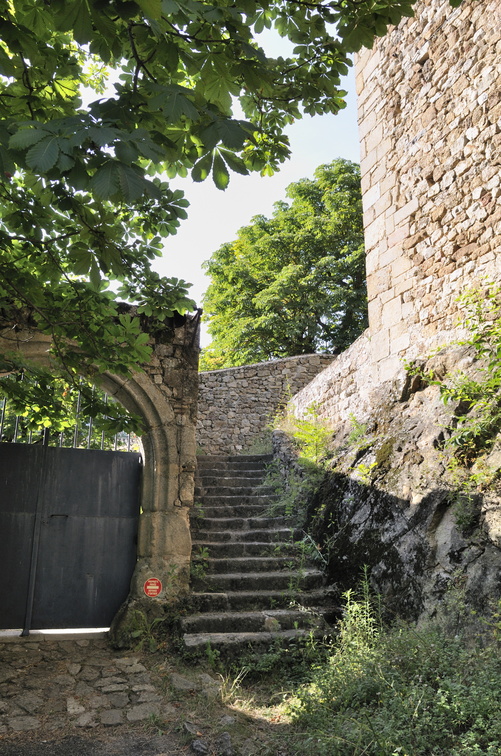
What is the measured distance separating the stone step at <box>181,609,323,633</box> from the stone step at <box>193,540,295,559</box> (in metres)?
1.11

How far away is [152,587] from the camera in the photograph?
5199 mm

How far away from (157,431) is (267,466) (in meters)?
3.14

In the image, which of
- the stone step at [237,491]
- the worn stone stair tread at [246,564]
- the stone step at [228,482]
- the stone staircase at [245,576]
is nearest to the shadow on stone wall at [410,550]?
the stone staircase at [245,576]

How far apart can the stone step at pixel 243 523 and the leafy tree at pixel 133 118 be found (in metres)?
3.11

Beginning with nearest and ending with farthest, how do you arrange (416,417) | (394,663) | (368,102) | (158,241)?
(394,663), (158,241), (416,417), (368,102)

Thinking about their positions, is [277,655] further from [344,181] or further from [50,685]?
[344,181]

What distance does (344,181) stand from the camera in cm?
1564

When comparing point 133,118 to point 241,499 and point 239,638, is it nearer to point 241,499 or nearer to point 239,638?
point 239,638

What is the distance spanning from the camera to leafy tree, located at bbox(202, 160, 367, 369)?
1474 centimetres

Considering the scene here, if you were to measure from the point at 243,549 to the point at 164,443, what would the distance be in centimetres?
149

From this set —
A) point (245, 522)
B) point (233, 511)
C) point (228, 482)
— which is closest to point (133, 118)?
point (245, 522)

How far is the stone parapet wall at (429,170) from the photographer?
503 centimetres

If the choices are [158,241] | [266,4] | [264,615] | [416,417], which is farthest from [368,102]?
[264,615]

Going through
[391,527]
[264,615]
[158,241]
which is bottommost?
[264,615]
